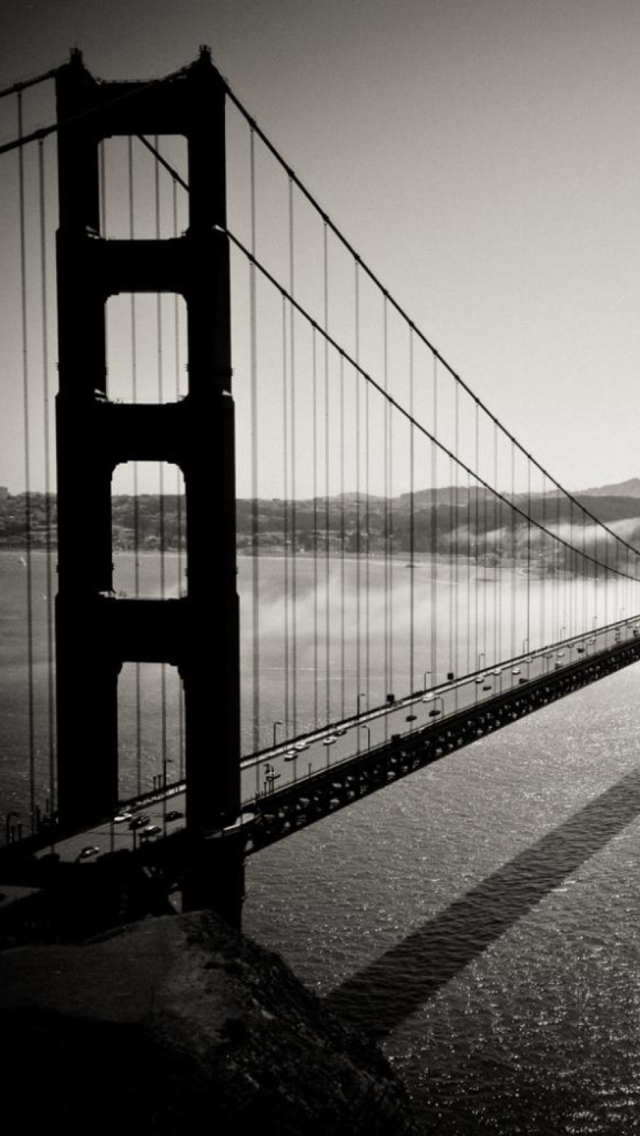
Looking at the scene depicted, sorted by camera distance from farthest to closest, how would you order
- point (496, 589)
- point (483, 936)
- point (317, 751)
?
point (496, 589) < point (317, 751) < point (483, 936)

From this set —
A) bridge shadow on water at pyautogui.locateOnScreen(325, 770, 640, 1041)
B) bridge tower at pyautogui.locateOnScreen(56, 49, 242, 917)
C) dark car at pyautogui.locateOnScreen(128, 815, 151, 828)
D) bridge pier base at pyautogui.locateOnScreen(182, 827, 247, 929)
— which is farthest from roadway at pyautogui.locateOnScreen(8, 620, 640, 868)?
bridge shadow on water at pyautogui.locateOnScreen(325, 770, 640, 1041)

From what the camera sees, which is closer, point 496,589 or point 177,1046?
point 177,1046

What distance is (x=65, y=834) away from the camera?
16.1 metres

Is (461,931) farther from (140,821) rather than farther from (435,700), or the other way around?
(435,700)

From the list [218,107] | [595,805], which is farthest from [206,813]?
[595,805]

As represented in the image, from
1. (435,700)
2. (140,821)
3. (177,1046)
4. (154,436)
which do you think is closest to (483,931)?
(140,821)

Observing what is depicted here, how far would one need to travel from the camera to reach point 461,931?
19906mm

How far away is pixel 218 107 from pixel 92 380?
5.07m

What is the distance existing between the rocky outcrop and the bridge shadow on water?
2.33 m

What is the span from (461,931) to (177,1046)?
944cm

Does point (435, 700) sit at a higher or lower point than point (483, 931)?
higher

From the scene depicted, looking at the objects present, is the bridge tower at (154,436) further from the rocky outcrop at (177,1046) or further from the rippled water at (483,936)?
the rippled water at (483,936)

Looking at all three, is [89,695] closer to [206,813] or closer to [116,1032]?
[206,813]

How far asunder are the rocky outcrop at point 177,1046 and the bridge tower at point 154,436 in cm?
239
